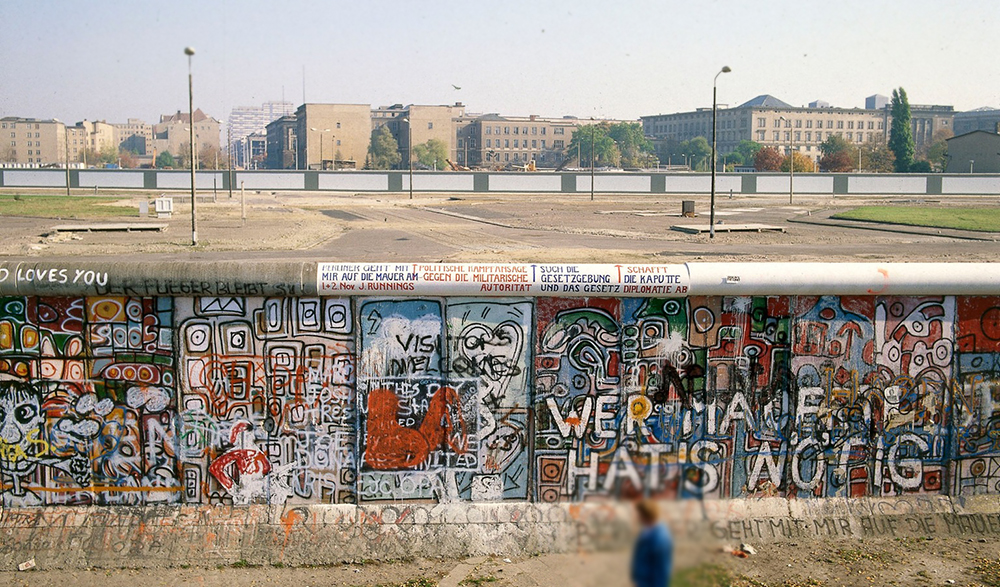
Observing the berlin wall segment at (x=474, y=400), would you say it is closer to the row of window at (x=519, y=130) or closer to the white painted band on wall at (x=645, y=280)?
the white painted band on wall at (x=645, y=280)

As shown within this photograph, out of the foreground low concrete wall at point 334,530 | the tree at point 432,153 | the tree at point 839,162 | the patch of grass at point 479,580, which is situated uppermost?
the tree at point 432,153

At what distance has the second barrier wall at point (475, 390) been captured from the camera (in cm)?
786

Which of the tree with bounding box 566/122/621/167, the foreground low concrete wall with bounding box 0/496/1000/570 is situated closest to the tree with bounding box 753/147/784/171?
the tree with bounding box 566/122/621/167

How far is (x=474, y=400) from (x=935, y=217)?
5211 cm

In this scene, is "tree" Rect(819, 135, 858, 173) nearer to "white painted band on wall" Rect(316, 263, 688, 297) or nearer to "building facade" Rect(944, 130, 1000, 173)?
"building facade" Rect(944, 130, 1000, 173)

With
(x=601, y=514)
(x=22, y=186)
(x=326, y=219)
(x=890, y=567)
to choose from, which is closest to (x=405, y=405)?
(x=890, y=567)

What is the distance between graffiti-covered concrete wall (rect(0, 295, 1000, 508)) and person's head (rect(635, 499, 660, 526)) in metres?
5.12

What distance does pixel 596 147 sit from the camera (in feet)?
617

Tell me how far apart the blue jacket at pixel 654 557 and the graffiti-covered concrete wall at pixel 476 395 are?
203 inches

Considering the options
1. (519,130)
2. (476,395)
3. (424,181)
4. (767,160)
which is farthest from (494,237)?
(519,130)

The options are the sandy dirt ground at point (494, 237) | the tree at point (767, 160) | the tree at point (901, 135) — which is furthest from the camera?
the tree at point (767, 160)

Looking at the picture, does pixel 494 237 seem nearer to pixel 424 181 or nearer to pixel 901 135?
pixel 424 181

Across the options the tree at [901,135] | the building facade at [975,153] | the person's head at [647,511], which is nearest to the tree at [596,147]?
the tree at [901,135]

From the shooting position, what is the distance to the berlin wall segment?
25.8 feet
